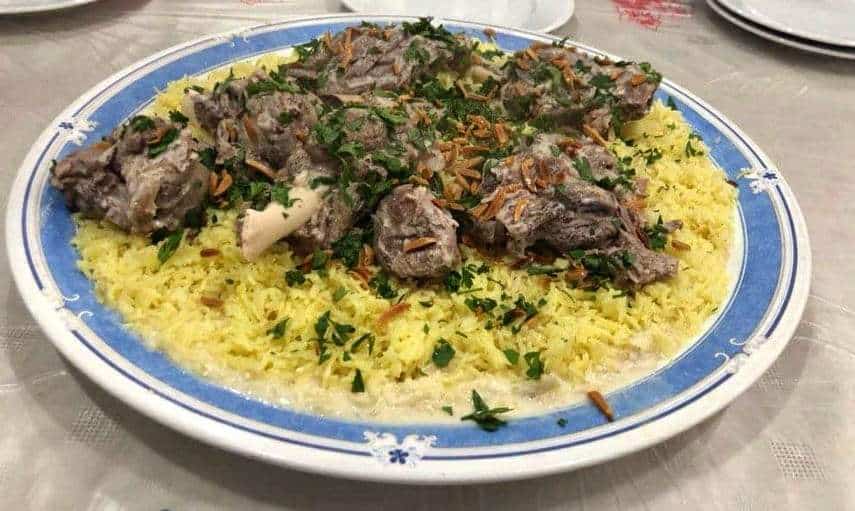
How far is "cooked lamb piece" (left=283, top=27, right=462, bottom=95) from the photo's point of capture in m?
3.59

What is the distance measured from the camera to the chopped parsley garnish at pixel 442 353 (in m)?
2.32

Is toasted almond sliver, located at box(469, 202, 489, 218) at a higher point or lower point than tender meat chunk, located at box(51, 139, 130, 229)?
lower

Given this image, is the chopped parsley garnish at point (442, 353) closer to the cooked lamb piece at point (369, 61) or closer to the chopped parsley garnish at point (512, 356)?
the chopped parsley garnish at point (512, 356)

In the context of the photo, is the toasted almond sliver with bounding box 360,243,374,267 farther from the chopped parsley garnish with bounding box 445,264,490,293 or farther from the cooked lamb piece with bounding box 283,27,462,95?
the cooked lamb piece with bounding box 283,27,462,95

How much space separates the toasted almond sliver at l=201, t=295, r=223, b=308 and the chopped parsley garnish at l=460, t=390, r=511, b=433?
1051 millimetres

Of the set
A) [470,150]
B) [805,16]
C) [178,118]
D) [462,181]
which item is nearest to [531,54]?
[470,150]

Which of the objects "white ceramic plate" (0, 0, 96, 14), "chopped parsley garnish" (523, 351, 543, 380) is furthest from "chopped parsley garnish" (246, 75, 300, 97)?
"white ceramic plate" (0, 0, 96, 14)

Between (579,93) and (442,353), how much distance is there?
196 cm

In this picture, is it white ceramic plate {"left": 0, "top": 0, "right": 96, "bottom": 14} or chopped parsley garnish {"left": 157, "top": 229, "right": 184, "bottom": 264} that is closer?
chopped parsley garnish {"left": 157, "top": 229, "right": 184, "bottom": 264}

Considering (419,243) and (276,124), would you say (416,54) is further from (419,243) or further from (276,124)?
(419,243)

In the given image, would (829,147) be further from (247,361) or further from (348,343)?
(247,361)

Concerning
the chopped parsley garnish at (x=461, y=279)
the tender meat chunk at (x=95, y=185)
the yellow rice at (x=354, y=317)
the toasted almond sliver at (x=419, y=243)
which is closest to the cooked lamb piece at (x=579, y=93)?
the yellow rice at (x=354, y=317)

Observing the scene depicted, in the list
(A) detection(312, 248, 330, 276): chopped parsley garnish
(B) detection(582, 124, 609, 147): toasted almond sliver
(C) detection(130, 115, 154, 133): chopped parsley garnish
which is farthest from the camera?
(B) detection(582, 124, 609, 147): toasted almond sliver

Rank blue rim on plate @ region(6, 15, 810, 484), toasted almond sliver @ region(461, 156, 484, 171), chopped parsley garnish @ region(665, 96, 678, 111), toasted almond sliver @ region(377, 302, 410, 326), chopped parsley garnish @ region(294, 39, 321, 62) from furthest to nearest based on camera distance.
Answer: chopped parsley garnish @ region(665, 96, 678, 111) < chopped parsley garnish @ region(294, 39, 321, 62) < toasted almond sliver @ region(461, 156, 484, 171) < toasted almond sliver @ region(377, 302, 410, 326) < blue rim on plate @ region(6, 15, 810, 484)
